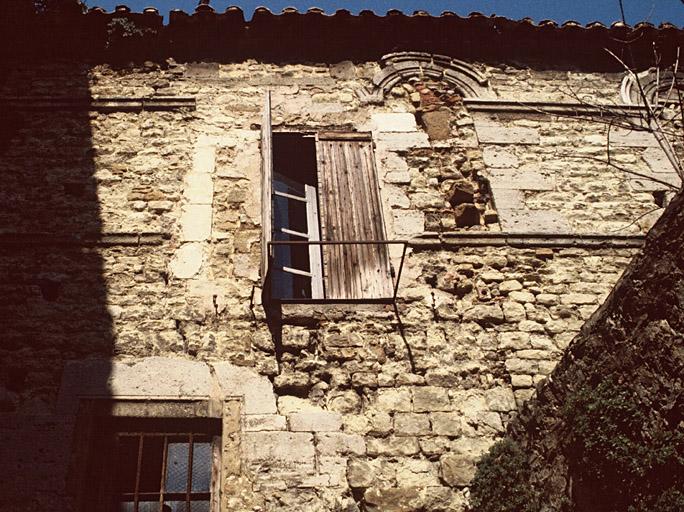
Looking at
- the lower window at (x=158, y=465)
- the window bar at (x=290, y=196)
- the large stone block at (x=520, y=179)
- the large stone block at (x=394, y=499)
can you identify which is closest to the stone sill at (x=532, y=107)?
the large stone block at (x=520, y=179)

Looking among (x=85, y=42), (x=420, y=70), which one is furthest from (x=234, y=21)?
(x=420, y=70)

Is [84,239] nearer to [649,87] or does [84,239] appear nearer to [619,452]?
[619,452]

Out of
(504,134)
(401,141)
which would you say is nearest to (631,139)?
(504,134)

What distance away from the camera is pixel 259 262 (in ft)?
15.6

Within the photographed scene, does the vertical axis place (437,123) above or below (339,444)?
above

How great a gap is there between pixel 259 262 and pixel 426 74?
117 inches

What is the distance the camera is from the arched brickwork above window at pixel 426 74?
19.8 feet

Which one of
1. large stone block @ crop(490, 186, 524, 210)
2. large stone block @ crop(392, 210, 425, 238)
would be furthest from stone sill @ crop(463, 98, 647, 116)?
large stone block @ crop(392, 210, 425, 238)

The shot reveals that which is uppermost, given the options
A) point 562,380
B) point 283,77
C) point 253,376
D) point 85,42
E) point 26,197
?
point 85,42

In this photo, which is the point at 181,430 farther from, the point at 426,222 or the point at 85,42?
the point at 85,42

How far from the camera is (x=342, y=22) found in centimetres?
625

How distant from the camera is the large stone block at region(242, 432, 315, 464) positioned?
12.7 ft

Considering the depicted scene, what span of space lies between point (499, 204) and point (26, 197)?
14.0 ft

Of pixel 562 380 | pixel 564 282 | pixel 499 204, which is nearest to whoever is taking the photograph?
pixel 562 380
